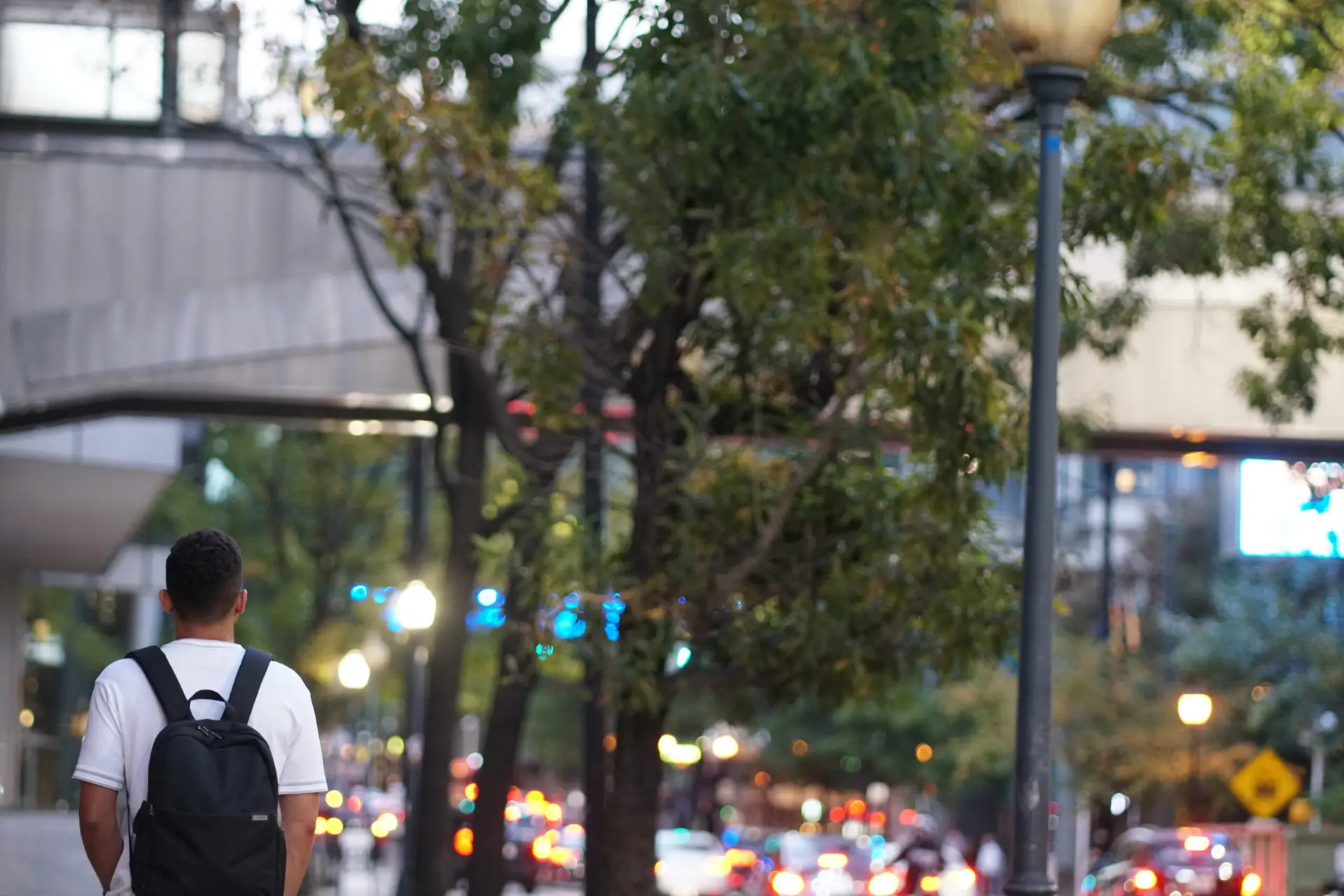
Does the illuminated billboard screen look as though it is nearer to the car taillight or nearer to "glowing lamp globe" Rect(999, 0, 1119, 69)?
the car taillight

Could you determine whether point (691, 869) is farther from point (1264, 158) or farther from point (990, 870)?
point (1264, 158)

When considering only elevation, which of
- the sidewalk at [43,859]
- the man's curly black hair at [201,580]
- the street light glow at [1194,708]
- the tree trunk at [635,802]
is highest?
the man's curly black hair at [201,580]

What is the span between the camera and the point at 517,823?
132ft

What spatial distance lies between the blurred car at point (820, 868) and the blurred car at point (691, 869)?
31.2 inches

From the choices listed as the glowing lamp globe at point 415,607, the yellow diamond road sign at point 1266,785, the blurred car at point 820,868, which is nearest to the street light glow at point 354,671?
the blurred car at point 820,868

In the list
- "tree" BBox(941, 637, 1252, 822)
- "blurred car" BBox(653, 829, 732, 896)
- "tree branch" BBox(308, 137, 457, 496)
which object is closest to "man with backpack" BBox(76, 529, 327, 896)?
"tree branch" BBox(308, 137, 457, 496)

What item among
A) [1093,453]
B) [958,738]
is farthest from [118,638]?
[1093,453]

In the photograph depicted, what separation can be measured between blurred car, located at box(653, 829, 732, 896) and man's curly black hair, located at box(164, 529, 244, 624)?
26790 mm

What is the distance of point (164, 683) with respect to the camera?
15.9 ft

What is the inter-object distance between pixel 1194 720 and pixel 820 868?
6.82 metres

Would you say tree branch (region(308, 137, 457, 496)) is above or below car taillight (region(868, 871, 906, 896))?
above

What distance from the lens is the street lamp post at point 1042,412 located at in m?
8.70

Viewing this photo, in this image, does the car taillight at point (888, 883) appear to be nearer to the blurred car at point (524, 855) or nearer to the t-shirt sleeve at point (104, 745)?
the blurred car at point (524, 855)

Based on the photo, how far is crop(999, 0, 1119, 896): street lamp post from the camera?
28.6 feet
